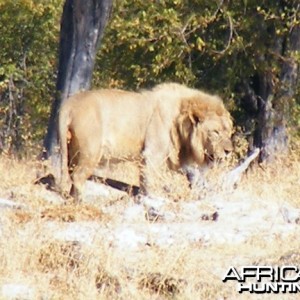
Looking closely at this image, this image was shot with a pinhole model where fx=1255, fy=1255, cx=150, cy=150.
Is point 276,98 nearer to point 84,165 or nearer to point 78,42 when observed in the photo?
point 78,42

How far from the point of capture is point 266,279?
9266 millimetres

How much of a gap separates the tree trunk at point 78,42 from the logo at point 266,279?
848cm

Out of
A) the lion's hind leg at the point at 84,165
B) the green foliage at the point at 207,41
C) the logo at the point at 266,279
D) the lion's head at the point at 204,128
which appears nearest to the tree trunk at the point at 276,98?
the green foliage at the point at 207,41

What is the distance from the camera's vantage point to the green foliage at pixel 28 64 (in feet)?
72.0

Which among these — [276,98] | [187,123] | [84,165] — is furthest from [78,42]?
[84,165]

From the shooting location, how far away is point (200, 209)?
11.8m

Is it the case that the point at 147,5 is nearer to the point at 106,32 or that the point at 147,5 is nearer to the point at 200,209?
the point at 106,32

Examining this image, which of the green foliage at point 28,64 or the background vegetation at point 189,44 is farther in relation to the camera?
the green foliage at point 28,64

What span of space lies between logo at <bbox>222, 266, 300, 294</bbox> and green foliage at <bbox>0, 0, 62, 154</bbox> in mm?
12556

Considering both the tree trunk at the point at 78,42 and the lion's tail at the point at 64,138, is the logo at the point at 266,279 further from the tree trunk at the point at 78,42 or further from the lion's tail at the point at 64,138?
the tree trunk at the point at 78,42

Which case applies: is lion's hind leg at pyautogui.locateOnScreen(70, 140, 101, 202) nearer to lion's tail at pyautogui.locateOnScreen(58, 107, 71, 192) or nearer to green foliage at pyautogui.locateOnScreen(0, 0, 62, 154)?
lion's tail at pyautogui.locateOnScreen(58, 107, 71, 192)

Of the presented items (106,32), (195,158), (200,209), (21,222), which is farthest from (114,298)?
(106,32)

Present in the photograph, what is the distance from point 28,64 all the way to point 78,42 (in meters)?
5.05

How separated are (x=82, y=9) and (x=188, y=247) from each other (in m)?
8.25
